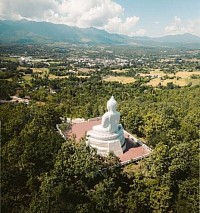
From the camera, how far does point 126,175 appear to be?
23547mm

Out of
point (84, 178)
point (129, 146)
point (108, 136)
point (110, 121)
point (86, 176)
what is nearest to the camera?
point (86, 176)

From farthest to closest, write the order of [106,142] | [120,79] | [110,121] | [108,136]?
[120,79] < [110,121] < [108,136] < [106,142]

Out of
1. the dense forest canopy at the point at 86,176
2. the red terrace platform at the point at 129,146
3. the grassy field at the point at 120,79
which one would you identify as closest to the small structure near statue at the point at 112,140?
the red terrace platform at the point at 129,146

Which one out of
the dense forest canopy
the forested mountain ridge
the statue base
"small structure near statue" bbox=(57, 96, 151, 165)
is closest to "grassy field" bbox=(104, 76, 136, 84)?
the dense forest canopy

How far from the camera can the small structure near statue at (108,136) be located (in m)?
28.0

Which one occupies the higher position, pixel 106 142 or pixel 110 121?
pixel 110 121

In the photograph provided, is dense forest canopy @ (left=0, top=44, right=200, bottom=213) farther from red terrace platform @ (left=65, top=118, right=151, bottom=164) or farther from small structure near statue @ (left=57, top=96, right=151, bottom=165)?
small structure near statue @ (left=57, top=96, right=151, bottom=165)

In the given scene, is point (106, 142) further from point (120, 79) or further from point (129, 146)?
point (120, 79)

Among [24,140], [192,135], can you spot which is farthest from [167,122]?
[24,140]

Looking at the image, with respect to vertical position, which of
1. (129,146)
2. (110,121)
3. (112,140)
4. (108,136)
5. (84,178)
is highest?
(110,121)

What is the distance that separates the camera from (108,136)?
92.1 feet

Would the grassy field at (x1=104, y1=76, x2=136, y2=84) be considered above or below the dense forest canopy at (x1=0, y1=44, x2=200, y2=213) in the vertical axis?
below

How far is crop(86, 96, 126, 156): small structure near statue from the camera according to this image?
91.9 feet

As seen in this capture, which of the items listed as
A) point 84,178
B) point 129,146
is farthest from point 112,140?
point 84,178
